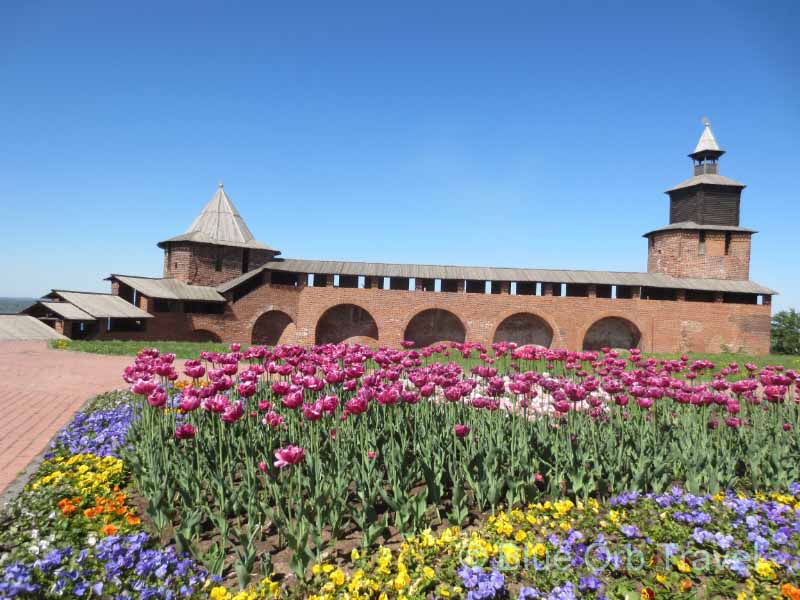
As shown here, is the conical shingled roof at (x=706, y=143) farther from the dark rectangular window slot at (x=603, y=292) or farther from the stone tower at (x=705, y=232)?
the dark rectangular window slot at (x=603, y=292)

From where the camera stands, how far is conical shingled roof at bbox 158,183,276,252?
2308 cm

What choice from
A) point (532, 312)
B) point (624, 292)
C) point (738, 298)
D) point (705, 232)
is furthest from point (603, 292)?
point (738, 298)

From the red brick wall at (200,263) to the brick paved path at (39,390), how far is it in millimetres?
8237

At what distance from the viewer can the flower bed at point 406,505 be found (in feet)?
8.46

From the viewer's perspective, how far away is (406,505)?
121 inches

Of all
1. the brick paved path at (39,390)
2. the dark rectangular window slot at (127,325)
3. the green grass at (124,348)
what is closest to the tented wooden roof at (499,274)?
the dark rectangular window slot at (127,325)

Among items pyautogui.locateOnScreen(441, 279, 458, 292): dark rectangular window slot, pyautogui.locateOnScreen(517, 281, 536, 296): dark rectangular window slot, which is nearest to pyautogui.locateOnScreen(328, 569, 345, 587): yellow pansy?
pyautogui.locateOnScreen(441, 279, 458, 292): dark rectangular window slot

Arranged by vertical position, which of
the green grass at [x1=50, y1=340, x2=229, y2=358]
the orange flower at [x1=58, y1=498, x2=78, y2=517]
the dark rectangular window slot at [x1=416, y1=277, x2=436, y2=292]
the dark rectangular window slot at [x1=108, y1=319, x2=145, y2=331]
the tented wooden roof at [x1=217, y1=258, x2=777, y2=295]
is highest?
the tented wooden roof at [x1=217, y1=258, x2=777, y2=295]

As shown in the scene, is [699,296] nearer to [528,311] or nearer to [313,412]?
[528,311]

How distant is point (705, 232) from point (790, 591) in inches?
1021

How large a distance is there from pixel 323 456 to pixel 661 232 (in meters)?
25.7

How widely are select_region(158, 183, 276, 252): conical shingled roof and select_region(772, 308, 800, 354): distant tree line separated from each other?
3423cm

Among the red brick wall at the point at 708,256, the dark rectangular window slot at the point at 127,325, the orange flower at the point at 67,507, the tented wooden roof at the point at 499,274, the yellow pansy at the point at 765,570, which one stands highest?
the red brick wall at the point at 708,256

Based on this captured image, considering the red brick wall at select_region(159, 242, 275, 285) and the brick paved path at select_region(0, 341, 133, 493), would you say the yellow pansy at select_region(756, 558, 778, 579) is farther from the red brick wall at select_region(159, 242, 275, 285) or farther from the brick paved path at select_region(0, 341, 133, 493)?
the red brick wall at select_region(159, 242, 275, 285)
